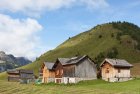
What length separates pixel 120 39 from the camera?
18212 centimetres

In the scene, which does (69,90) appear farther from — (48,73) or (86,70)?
(48,73)

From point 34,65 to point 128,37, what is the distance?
53673mm

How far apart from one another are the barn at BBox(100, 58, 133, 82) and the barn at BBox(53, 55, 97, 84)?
152 inches

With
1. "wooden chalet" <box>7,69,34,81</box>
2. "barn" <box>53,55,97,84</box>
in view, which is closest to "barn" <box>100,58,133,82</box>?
"barn" <box>53,55,97,84</box>

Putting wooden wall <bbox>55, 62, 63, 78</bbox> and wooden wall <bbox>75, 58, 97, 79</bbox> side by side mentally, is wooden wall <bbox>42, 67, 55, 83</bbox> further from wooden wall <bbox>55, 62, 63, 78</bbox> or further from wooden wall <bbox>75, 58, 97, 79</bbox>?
wooden wall <bbox>75, 58, 97, 79</bbox>

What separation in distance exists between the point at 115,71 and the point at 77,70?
9.92 meters

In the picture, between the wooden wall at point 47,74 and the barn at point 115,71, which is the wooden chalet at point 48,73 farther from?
the barn at point 115,71

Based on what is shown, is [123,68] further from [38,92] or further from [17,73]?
[17,73]

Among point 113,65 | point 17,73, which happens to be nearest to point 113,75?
point 113,65

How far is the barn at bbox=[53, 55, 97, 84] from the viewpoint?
90.8 meters

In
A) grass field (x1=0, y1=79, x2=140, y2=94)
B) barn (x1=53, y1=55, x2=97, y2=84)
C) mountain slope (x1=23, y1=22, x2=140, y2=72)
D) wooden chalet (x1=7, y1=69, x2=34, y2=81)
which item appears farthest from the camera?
mountain slope (x1=23, y1=22, x2=140, y2=72)

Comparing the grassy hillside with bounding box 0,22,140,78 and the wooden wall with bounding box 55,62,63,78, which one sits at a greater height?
the grassy hillside with bounding box 0,22,140,78

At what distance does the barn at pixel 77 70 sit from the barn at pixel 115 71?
3.86 m

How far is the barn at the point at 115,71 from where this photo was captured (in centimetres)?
8762
